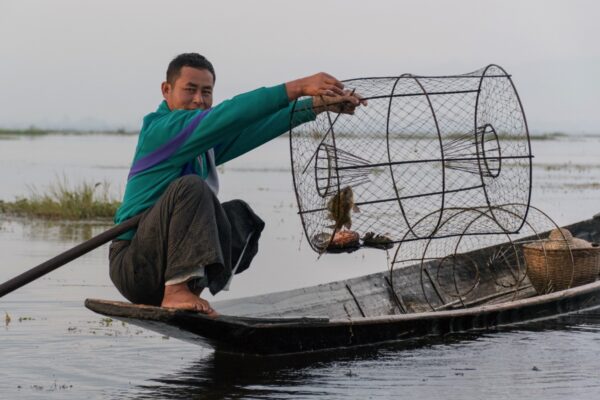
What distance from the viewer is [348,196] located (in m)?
6.98

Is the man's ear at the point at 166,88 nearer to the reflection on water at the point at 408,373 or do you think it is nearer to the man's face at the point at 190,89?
the man's face at the point at 190,89

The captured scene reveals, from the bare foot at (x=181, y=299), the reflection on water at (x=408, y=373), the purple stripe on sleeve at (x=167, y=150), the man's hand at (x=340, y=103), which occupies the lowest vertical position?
the reflection on water at (x=408, y=373)

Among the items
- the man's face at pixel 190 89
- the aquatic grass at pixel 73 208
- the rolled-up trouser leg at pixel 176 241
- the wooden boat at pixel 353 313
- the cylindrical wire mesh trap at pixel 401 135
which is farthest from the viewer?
the aquatic grass at pixel 73 208

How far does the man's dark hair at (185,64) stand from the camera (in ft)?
20.2

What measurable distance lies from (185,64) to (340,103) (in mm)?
829

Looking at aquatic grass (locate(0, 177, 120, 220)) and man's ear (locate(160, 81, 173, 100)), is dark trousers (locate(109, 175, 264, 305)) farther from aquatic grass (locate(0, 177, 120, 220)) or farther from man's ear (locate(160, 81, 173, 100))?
aquatic grass (locate(0, 177, 120, 220))

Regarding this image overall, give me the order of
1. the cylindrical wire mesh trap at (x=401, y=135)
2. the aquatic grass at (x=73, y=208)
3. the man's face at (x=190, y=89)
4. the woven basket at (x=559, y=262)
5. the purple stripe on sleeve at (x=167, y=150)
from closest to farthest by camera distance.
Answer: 1. the purple stripe on sleeve at (x=167, y=150)
2. the man's face at (x=190, y=89)
3. the cylindrical wire mesh trap at (x=401, y=135)
4. the woven basket at (x=559, y=262)
5. the aquatic grass at (x=73, y=208)

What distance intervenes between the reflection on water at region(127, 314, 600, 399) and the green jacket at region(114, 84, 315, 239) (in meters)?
0.91

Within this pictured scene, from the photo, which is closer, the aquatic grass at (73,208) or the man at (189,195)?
the man at (189,195)

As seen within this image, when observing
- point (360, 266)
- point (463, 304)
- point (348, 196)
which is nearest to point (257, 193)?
point (360, 266)

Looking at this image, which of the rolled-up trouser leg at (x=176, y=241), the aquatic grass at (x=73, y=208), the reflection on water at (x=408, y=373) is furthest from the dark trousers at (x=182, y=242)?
the aquatic grass at (x=73, y=208)

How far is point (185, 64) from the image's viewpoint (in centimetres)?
Result: 616

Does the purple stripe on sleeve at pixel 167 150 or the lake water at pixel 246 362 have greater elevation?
the purple stripe on sleeve at pixel 167 150

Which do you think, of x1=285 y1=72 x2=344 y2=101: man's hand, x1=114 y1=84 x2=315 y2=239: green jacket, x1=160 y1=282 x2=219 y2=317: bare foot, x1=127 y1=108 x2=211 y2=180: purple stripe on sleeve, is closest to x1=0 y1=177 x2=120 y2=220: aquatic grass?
x1=114 y1=84 x2=315 y2=239: green jacket
